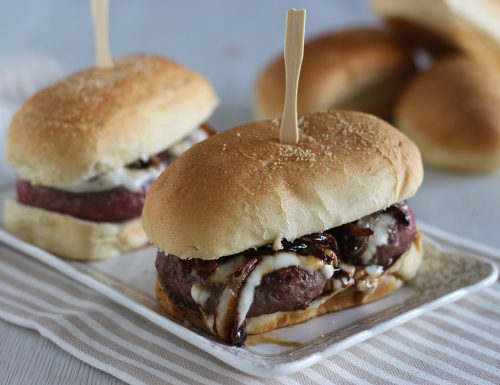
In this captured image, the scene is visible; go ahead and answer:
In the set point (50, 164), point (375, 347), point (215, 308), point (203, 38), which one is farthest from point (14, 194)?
point (203, 38)

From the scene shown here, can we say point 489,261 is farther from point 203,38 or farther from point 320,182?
point 203,38

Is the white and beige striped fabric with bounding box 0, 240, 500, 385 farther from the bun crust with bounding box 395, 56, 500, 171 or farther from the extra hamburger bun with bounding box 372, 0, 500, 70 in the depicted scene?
the extra hamburger bun with bounding box 372, 0, 500, 70

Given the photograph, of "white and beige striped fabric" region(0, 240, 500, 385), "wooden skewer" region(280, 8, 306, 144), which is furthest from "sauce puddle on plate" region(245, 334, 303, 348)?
"wooden skewer" region(280, 8, 306, 144)

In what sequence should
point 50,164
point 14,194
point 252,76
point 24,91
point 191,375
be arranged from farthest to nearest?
point 252,76, point 24,91, point 14,194, point 50,164, point 191,375

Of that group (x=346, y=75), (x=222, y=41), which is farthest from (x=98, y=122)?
(x=222, y=41)

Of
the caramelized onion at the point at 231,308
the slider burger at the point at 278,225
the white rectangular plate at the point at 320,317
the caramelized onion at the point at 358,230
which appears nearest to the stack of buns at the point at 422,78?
the white rectangular plate at the point at 320,317

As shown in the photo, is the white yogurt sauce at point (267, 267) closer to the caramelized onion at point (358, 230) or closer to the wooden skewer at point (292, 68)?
the caramelized onion at point (358, 230)
